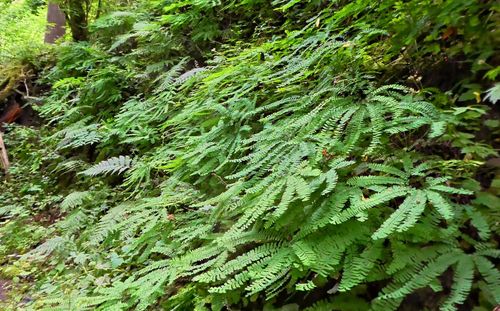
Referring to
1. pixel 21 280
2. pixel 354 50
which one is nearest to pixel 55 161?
pixel 21 280

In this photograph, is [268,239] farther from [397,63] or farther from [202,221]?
[397,63]

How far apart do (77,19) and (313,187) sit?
8.39 m

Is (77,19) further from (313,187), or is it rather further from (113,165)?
(313,187)

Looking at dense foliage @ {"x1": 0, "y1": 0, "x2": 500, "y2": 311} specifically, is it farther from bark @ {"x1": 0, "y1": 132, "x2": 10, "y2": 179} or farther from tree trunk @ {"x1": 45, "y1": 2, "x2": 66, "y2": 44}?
tree trunk @ {"x1": 45, "y1": 2, "x2": 66, "y2": 44}

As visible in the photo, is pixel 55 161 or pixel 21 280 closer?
pixel 21 280

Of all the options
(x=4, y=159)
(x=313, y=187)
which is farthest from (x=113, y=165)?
(x=4, y=159)

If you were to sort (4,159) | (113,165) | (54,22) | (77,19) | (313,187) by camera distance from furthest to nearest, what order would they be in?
(54,22), (77,19), (4,159), (113,165), (313,187)

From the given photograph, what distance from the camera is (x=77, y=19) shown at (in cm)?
838

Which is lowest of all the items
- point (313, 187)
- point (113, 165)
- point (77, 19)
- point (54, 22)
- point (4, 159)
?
point (4, 159)

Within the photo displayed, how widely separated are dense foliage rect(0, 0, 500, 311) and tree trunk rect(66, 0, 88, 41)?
4466 millimetres

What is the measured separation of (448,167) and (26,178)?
6.64 m

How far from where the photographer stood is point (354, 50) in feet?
9.45

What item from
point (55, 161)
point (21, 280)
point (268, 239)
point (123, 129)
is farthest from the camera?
point (55, 161)

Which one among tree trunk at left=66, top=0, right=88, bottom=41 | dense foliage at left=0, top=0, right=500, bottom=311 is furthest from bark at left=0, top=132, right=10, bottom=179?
tree trunk at left=66, top=0, right=88, bottom=41
